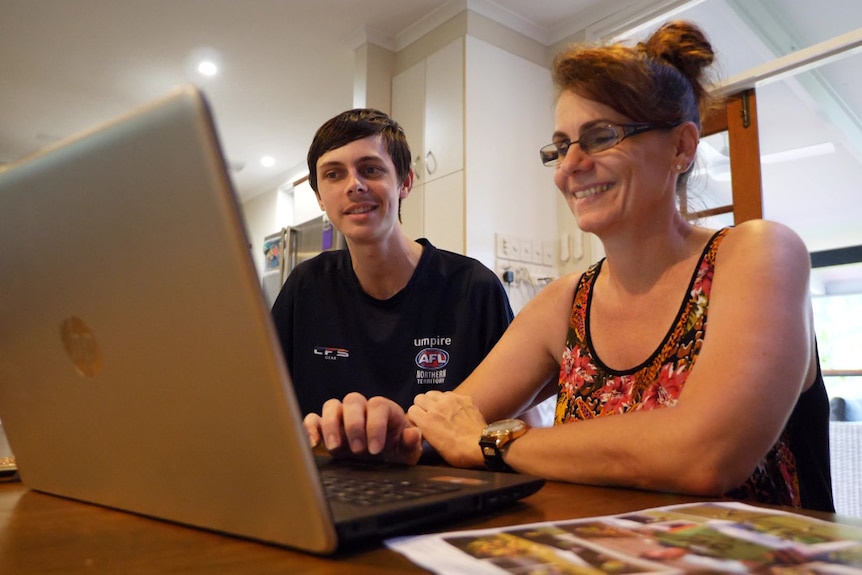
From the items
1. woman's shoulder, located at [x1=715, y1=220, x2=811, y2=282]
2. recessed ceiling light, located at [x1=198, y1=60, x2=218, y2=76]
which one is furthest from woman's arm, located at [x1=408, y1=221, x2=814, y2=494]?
recessed ceiling light, located at [x1=198, y1=60, x2=218, y2=76]

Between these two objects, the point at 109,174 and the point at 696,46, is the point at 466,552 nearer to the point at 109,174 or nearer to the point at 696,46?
the point at 109,174

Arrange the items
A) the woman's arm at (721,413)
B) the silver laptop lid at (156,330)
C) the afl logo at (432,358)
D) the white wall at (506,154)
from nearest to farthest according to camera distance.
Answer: the silver laptop lid at (156,330) < the woman's arm at (721,413) < the afl logo at (432,358) < the white wall at (506,154)

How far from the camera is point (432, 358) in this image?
1382 millimetres

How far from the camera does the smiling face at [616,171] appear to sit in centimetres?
96

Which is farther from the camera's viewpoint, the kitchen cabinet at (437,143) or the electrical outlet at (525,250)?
the electrical outlet at (525,250)

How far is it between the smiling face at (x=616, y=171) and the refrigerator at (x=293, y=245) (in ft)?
9.97

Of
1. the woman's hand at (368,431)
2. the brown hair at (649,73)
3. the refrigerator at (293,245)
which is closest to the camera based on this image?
the woman's hand at (368,431)

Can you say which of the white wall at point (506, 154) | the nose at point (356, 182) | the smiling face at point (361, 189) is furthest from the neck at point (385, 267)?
the white wall at point (506, 154)

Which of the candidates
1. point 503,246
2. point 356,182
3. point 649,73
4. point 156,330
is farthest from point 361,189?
→ point 503,246

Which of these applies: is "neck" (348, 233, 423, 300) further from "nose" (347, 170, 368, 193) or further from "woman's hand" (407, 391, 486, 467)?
"woman's hand" (407, 391, 486, 467)

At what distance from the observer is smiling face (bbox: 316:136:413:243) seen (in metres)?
1.45

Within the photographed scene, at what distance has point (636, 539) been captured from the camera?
39 cm

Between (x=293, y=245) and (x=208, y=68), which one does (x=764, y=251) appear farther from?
(x=293, y=245)

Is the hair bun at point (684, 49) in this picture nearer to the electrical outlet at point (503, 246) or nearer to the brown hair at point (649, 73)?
the brown hair at point (649, 73)
